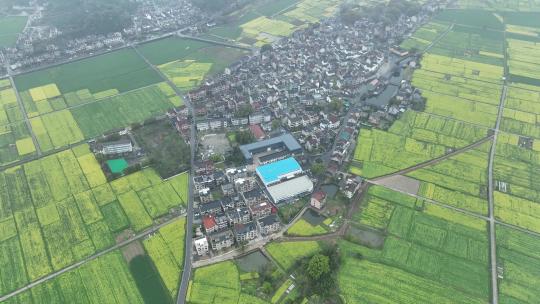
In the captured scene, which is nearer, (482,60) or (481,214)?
(481,214)

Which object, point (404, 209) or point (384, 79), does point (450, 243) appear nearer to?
point (404, 209)

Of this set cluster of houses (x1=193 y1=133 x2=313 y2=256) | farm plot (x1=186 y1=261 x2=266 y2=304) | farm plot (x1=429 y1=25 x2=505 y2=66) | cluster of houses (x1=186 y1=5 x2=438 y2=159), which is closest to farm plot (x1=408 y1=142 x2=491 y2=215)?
cluster of houses (x1=186 y1=5 x2=438 y2=159)

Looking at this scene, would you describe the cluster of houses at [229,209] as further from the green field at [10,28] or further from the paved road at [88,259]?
the green field at [10,28]

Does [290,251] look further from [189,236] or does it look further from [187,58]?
[187,58]

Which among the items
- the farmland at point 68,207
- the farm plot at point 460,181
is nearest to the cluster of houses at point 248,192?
the farmland at point 68,207

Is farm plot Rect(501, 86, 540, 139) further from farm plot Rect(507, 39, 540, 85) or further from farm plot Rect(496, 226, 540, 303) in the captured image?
farm plot Rect(496, 226, 540, 303)

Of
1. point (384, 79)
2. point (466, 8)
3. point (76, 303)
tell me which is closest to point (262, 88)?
point (384, 79)
